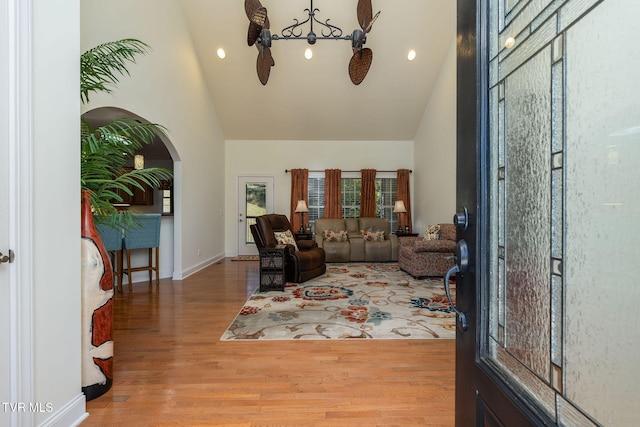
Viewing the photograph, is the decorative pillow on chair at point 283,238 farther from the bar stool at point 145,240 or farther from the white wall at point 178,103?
the bar stool at point 145,240

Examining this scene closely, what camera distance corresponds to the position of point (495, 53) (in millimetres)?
780

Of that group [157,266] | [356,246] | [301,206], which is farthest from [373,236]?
[157,266]

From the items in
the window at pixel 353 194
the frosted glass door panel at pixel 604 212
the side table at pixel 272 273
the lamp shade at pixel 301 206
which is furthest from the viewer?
the window at pixel 353 194

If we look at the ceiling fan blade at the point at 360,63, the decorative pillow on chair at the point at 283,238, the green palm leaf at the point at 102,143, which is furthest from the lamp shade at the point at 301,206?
the green palm leaf at the point at 102,143

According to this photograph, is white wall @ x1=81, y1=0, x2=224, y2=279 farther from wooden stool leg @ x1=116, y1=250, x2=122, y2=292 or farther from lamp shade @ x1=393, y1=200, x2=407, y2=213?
lamp shade @ x1=393, y1=200, x2=407, y2=213

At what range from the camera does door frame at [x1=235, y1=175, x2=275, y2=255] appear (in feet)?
24.6

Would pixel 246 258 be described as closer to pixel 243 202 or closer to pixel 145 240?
pixel 243 202

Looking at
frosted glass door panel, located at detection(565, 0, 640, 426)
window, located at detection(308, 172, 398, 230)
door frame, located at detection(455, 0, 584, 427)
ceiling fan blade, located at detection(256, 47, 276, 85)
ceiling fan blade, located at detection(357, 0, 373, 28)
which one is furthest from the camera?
window, located at detection(308, 172, 398, 230)

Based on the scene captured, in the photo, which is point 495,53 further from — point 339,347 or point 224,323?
point 224,323

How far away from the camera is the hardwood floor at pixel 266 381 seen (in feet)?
5.24

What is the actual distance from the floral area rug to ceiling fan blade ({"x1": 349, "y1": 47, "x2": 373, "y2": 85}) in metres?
2.60

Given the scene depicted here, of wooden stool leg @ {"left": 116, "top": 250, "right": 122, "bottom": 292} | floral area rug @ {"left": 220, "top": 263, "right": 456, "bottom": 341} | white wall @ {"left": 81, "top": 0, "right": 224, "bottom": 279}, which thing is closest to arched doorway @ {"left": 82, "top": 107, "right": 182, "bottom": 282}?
white wall @ {"left": 81, "top": 0, "right": 224, "bottom": 279}

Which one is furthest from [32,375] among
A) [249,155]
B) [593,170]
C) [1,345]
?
[249,155]

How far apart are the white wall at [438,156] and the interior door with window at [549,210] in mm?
4855
